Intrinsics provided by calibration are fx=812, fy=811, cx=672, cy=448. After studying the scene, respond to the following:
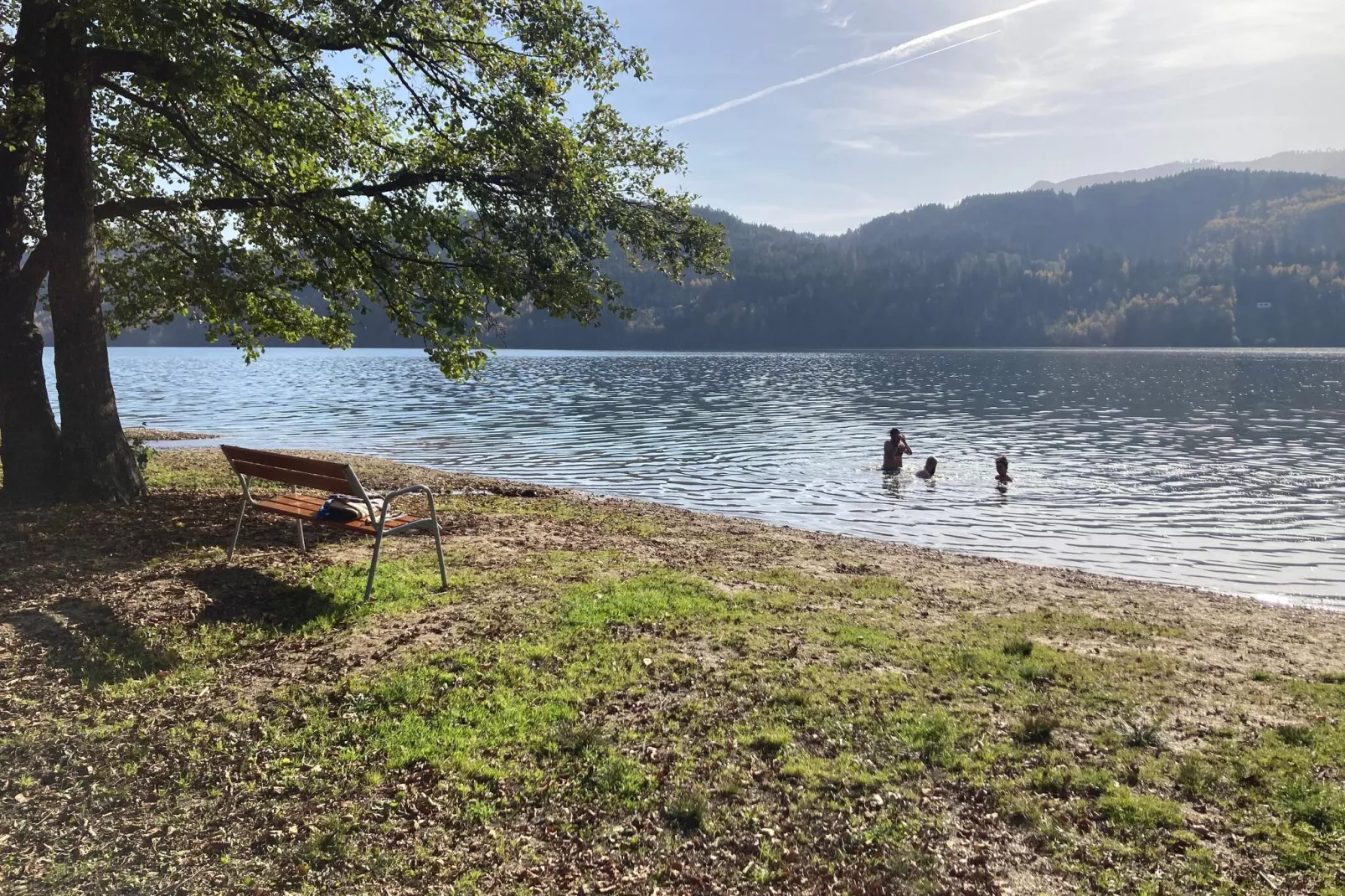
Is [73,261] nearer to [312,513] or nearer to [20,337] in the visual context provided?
[20,337]

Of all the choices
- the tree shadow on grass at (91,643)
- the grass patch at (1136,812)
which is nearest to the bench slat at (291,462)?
the tree shadow on grass at (91,643)

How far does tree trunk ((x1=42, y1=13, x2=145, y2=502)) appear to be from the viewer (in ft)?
35.3

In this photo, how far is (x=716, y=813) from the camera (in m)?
5.02

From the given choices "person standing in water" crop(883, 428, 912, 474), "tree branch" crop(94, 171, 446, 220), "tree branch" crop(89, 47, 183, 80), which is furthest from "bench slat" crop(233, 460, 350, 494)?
"person standing in water" crop(883, 428, 912, 474)

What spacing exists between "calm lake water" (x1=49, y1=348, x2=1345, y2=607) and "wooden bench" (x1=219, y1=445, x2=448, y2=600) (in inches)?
477

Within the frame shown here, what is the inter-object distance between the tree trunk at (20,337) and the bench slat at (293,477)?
374 cm

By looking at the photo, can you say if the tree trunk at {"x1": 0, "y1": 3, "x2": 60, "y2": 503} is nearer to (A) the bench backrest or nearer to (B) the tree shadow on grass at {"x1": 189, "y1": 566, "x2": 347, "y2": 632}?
(A) the bench backrest

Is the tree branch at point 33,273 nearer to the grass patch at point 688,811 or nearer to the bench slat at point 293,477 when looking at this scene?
the bench slat at point 293,477

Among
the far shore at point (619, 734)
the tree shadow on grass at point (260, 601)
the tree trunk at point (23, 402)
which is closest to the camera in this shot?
the far shore at point (619, 734)

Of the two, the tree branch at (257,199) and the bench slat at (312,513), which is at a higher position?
the tree branch at (257,199)

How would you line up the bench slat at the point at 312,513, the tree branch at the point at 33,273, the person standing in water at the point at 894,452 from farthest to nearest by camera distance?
the person standing in water at the point at 894,452, the tree branch at the point at 33,273, the bench slat at the point at 312,513

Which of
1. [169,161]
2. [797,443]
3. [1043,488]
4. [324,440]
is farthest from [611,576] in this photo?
[324,440]

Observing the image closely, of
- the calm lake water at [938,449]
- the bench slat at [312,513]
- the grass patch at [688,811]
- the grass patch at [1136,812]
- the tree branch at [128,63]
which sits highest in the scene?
the tree branch at [128,63]

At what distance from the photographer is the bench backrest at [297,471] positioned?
27.8 ft
